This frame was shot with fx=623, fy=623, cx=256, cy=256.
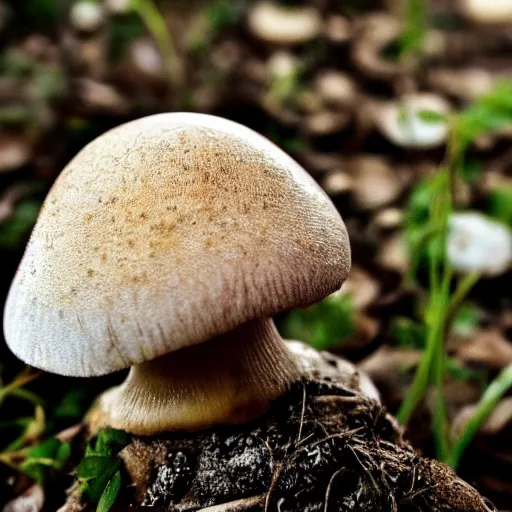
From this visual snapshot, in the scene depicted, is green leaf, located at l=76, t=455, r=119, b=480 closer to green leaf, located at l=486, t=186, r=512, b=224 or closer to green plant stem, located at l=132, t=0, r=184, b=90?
green leaf, located at l=486, t=186, r=512, b=224

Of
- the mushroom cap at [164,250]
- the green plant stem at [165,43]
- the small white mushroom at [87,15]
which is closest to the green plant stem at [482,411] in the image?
the mushroom cap at [164,250]

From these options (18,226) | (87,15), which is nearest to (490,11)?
(87,15)

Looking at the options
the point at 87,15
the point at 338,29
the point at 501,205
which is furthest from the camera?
the point at 338,29

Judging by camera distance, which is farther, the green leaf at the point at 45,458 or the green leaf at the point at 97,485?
the green leaf at the point at 45,458

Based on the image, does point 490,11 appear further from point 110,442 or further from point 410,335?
point 110,442

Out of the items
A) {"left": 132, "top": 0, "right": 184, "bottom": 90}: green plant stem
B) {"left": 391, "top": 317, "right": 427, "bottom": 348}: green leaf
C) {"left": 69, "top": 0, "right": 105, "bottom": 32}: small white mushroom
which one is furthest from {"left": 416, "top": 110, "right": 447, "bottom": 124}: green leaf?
{"left": 69, "top": 0, "right": 105, "bottom": 32}: small white mushroom

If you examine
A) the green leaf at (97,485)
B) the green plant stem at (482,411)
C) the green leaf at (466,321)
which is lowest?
the green leaf at (466,321)

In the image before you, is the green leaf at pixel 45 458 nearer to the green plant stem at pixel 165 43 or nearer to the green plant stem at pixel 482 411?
the green plant stem at pixel 482 411
